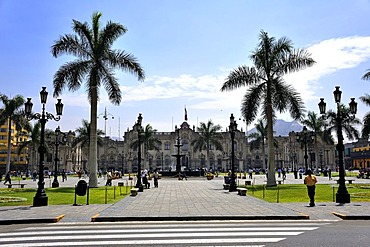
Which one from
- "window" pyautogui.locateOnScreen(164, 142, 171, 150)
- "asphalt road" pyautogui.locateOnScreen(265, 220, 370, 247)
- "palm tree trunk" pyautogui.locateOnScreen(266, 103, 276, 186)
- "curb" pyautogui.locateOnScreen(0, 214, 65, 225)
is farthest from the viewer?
"window" pyautogui.locateOnScreen(164, 142, 171, 150)

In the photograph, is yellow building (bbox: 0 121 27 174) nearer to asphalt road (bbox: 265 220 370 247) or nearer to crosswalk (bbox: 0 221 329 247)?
crosswalk (bbox: 0 221 329 247)

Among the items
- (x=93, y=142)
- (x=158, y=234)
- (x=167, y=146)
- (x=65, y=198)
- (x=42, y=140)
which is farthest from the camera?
(x=167, y=146)

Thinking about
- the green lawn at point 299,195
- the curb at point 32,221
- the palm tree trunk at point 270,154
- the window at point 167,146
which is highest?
the window at point 167,146

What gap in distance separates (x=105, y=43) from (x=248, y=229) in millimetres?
22018

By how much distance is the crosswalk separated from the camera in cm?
898

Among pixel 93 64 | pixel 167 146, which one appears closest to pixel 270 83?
pixel 93 64

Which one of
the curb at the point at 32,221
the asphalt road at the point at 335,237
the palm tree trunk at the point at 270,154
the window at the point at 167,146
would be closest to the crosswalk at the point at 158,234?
the asphalt road at the point at 335,237

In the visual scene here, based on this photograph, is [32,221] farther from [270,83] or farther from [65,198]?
[270,83]

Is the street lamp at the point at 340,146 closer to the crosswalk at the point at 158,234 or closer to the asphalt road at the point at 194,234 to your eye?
the asphalt road at the point at 194,234

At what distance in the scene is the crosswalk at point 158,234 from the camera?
8984mm

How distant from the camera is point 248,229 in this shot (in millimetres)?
10992

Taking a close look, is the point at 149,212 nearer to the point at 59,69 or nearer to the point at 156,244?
the point at 156,244

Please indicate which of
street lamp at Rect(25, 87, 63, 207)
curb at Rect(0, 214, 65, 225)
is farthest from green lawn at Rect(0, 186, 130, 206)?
curb at Rect(0, 214, 65, 225)

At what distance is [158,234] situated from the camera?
1020 cm
